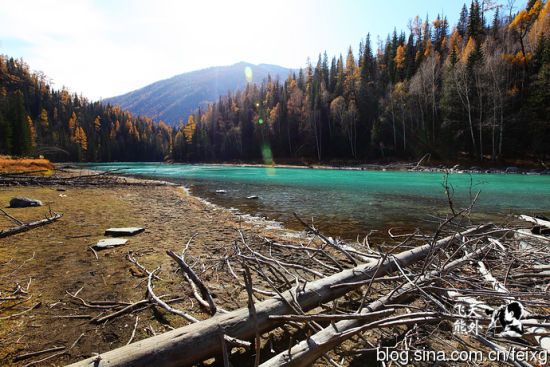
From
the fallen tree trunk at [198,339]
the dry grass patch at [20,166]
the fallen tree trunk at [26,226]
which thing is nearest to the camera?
the fallen tree trunk at [198,339]

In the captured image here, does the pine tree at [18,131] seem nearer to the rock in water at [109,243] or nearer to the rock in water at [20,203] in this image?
the rock in water at [20,203]

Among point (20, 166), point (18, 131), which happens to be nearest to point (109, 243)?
point (20, 166)

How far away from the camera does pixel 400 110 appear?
58656mm

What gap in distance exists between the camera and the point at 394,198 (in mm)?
17688

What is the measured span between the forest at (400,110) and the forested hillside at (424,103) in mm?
237

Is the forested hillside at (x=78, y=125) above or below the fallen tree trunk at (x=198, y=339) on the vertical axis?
above

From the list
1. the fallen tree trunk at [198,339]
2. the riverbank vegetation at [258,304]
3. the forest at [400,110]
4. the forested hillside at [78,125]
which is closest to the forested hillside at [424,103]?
the forest at [400,110]

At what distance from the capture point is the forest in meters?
44.4

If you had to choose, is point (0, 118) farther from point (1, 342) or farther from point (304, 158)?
point (1, 342)

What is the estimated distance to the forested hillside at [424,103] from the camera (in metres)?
44.0

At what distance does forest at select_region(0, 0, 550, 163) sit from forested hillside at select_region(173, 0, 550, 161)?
237 millimetres

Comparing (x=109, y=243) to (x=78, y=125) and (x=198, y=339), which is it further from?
(x=78, y=125)

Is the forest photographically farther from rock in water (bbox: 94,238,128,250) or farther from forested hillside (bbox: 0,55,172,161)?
rock in water (bbox: 94,238,128,250)

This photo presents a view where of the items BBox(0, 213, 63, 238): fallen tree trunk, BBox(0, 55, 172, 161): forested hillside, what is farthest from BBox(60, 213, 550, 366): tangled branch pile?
BBox(0, 55, 172, 161): forested hillside
